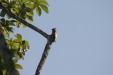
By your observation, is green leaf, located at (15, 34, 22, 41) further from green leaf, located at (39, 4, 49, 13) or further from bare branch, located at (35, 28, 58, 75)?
bare branch, located at (35, 28, 58, 75)

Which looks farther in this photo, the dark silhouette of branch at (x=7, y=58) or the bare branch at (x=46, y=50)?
the bare branch at (x=46, y=50)

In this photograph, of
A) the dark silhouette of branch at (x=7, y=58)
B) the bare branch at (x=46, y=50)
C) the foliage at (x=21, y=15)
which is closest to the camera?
the dark silhouette of branch at (x=7, y=58)

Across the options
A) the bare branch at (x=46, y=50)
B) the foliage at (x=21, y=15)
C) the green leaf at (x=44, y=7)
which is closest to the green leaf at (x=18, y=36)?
the foliage at (x=21, y=15)

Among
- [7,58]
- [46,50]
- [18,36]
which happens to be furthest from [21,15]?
[7,58]

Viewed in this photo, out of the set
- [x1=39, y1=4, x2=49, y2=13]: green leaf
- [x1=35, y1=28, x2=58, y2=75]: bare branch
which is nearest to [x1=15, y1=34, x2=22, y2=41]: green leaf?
[x1=39, y1=4, x2=49, y2=13]: green leaf

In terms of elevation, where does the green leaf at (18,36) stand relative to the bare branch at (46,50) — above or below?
below

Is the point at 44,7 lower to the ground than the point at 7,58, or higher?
higher

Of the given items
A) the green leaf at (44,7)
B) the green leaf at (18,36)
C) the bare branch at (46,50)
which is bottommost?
the green leaf at (18,36)

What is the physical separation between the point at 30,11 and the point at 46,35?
1824mm

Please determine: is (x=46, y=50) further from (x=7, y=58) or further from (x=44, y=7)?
(x=44, y=7)

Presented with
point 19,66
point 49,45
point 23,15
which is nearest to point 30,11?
point 23,15

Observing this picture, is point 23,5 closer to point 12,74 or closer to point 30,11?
point 30,11

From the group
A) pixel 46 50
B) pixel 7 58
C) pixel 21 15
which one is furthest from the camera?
pixel 21 15

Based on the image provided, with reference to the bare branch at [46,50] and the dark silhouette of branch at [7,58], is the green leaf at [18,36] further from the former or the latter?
the dark silhouette of branch at [7,58]
